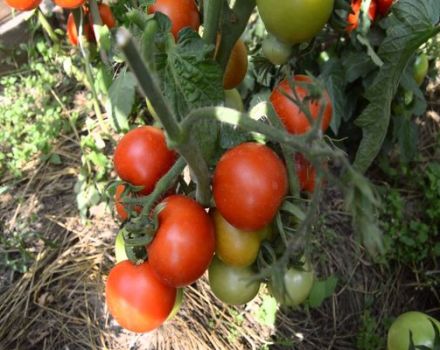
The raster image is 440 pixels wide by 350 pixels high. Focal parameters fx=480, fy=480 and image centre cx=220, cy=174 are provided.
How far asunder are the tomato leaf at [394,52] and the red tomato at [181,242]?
0.84 feet

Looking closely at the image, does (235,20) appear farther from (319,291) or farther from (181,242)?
(319,291)

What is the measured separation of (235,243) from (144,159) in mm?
178

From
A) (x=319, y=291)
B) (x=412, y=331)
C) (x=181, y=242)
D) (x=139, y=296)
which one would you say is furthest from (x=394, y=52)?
(x=319, y=291)

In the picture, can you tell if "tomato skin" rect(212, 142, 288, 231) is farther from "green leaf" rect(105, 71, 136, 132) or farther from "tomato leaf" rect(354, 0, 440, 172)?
"green leaf" rect(105, 71, 136, 132)

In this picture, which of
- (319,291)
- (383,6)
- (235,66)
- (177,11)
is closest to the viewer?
(177,11)

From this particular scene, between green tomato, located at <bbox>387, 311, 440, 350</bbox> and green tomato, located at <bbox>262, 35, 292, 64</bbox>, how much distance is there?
872 millimetres

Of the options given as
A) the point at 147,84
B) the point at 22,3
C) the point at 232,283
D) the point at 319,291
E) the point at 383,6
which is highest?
the point at 147,84

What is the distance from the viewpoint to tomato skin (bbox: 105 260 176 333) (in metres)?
0.68

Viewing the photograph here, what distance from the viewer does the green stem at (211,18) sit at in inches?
25.3

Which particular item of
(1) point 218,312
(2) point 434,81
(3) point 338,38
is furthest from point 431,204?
(1) point 218,312

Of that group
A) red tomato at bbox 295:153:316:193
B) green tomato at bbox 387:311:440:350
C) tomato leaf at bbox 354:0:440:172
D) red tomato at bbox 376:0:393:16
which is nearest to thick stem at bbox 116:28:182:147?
red tomato at bbox 295:153:316:193

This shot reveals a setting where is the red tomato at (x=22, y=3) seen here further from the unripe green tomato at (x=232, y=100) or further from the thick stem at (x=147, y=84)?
the thick stem at (x=147, y=84)

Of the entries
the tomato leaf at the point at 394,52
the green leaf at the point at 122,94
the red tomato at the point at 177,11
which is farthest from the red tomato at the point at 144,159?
the green leaf at the point at 122,94

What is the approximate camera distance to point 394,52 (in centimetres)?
65
